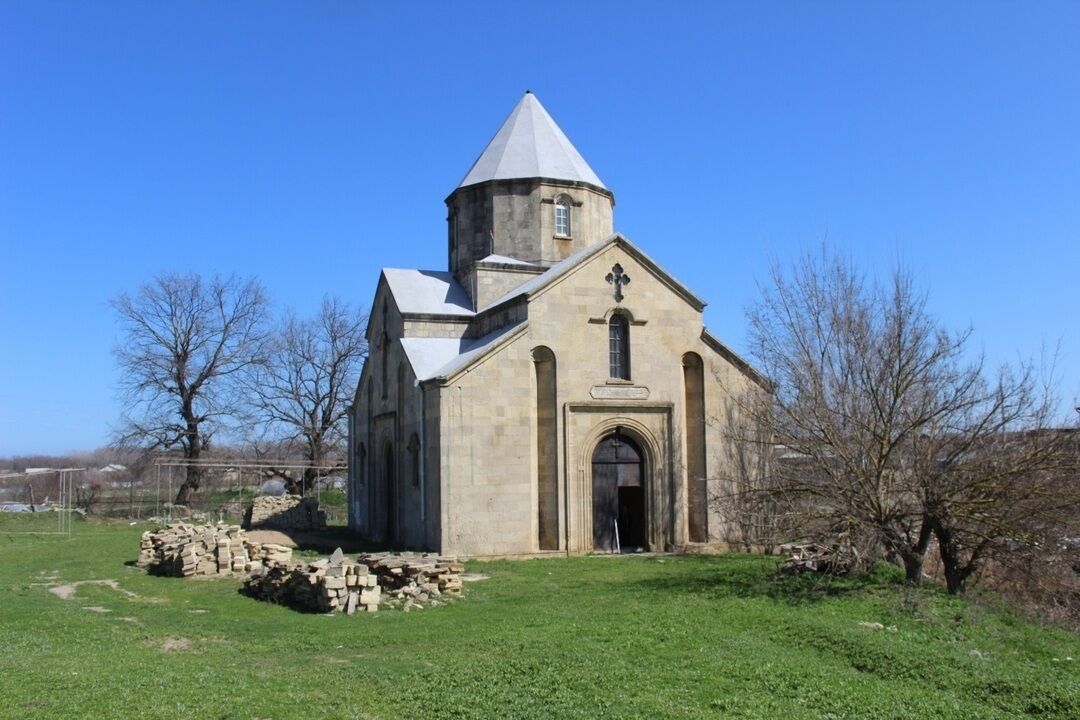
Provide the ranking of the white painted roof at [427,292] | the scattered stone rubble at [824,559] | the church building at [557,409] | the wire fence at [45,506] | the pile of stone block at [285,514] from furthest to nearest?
the wire fence at [45,506]
the pile of stone block at [285,514]
the white painted roof at [427,292]
the church building at [557,409]
the scattered stone rubble at [824,559]

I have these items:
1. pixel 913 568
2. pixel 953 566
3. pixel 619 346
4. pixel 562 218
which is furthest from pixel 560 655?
pixel 562 218

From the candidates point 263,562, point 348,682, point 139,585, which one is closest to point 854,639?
point 348,682

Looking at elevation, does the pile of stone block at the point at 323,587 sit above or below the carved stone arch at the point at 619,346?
below

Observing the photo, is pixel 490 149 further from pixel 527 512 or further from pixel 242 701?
pixel 242 701

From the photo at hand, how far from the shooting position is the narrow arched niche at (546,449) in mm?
22062

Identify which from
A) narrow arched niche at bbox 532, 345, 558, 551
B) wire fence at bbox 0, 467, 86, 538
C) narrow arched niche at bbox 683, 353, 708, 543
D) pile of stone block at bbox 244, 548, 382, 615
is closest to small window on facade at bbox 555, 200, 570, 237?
narrow arched niche at bbox 683, 353, 708, 543

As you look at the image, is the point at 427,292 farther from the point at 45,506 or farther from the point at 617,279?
the point at 45,506

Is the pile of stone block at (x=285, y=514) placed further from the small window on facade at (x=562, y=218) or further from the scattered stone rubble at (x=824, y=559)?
the scattered stone rubble at (x=824, y=559)

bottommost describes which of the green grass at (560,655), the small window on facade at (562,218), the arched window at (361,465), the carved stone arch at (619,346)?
the green grass at (560,655)

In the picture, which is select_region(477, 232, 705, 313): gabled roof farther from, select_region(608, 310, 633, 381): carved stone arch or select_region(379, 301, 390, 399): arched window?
select_region(379, 301, 390, 399): arched window

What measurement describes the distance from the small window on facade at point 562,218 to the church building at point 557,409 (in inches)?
25.6

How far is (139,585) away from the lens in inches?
753

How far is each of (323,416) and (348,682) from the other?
40.7 metres

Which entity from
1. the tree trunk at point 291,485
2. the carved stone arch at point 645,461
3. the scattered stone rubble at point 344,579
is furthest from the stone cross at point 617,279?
the tree trunk at point 291,485
